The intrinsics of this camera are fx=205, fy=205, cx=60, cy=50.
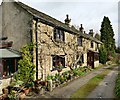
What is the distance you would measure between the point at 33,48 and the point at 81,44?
16.3m

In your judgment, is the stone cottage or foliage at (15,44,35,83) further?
the stone cottage

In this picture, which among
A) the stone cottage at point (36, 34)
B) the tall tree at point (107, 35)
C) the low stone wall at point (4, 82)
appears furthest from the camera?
the tall tree at point (107, 35)

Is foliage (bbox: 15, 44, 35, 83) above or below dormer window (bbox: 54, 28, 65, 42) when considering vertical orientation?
below

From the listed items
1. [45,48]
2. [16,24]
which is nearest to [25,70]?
[45,48]

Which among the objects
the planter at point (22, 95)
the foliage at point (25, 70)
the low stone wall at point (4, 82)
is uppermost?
the foliage at point (25, 70)

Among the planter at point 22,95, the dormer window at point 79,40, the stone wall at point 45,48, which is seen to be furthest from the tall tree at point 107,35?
the planter at point 22,95

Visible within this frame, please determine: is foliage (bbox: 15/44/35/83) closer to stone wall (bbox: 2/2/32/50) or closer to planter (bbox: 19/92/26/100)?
stone wall (bbox: 2/2/32/50)

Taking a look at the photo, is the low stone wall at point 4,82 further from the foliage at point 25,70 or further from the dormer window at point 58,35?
the dormer window at point 58,35

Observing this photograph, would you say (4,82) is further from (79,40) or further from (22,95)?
(79,40)

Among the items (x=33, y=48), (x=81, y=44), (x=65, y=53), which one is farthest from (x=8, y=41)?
(x=81, y=44)

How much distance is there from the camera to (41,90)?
17.0 m

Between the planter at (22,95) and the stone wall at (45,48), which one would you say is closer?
the planter at (22,95)

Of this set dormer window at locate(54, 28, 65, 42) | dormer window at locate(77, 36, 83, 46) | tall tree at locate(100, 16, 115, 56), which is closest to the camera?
dormer window at locate(54, 28, 65, 42)

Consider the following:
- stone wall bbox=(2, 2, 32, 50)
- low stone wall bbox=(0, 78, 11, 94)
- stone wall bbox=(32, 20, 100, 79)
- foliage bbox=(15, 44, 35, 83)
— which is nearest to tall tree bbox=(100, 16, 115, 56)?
stone wall bbox=(32, 20, 100, 79)
